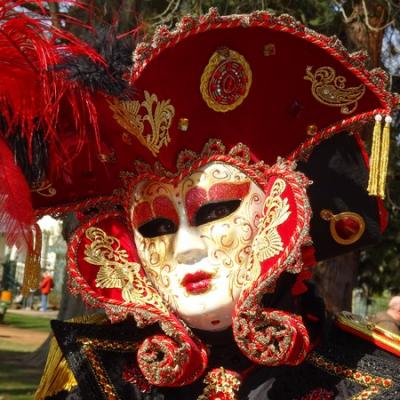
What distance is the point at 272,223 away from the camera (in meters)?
2.95

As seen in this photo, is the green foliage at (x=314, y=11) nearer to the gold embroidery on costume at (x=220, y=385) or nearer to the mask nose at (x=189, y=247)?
the mask nose at (x=189, y=247)

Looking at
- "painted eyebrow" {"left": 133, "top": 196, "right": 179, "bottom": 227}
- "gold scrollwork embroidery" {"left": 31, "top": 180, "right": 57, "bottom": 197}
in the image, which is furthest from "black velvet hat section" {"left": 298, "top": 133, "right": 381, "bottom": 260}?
"gold scrollwork embroidery" {"left": 31, "top": 180, "right": 57, "bottom": 197}

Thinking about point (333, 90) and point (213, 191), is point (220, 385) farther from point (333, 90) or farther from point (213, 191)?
point (333, 90)

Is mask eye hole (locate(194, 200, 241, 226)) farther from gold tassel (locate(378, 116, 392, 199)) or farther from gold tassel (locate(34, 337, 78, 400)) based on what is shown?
gold tassel (locate(34, 337, 78, 400))

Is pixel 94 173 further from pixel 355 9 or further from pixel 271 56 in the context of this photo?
pixel 355 9

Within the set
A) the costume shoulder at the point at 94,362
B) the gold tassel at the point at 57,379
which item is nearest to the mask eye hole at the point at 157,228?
the costume shoulder at the point at 94,362

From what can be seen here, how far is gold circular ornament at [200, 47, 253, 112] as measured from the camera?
306 centimetres

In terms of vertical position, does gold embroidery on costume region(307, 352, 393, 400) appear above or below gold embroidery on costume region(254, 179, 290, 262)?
below

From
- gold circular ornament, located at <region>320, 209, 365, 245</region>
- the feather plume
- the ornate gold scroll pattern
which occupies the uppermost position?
the feather plume

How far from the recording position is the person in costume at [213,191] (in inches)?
113

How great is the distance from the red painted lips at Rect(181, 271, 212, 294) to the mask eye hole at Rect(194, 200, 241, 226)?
0.20m

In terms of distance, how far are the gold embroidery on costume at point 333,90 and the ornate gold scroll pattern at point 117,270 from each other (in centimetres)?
97

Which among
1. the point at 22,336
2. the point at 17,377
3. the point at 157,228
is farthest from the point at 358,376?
the point at 22,336

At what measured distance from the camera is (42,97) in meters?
2.83
